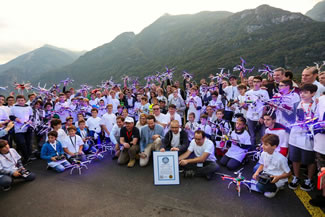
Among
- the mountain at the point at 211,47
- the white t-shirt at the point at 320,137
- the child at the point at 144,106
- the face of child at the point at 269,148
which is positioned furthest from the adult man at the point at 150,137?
the mountain at the point at 211,47

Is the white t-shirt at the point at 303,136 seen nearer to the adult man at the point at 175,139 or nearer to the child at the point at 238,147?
the child at the point at 238,147

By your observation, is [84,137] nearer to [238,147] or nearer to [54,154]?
[54,154]

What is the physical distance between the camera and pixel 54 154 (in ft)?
17.4

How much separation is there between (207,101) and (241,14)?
94453 millimetres

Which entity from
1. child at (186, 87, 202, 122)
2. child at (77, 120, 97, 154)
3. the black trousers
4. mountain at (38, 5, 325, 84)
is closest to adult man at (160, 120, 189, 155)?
child at (186, 87, 202, 122)

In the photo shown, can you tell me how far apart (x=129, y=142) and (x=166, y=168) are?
1.89 metres

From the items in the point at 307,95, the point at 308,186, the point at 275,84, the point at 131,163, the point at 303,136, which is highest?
the point at 275,84

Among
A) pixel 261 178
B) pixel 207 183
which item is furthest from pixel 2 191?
pixel 261 178

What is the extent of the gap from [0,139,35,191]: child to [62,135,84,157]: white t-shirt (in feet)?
3.86

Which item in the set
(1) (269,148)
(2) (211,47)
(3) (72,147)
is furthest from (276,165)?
(2) (211,47)

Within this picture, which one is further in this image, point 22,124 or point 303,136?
point 22,124

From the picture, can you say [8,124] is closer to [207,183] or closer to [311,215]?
[207,183]

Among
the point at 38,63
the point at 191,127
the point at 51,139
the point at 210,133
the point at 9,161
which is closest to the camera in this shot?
the point at 9,161

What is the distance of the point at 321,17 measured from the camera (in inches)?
3656
